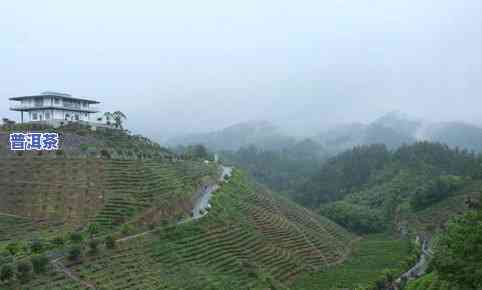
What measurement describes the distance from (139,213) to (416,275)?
25828 mm

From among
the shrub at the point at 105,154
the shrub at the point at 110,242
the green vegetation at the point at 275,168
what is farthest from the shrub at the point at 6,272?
the green vegetation at the point at 275,168

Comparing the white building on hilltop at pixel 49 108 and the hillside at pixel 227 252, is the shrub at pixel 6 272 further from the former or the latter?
the white building on hilltop at pixel 49 108

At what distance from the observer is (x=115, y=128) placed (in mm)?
72125

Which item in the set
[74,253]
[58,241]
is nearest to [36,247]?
[58,241]

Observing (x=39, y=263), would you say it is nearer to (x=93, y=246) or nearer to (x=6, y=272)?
(x=6, y=272)

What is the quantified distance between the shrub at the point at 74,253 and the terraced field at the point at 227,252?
0.63 metres

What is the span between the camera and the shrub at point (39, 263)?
93.2 ft

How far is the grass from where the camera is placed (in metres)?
42.7

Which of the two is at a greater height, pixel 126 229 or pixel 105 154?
pixel 105 154

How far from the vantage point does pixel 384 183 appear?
107 metres

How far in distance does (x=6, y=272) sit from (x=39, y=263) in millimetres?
1876

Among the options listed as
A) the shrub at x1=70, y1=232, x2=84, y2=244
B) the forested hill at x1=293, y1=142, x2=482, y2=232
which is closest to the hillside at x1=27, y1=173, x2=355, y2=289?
the shrub at x1=70, y1=232, x2=84, y2=244

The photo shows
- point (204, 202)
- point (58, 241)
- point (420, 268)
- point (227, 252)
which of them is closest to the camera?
point (58, 241)

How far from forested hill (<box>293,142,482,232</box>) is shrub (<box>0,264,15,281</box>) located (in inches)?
2443
